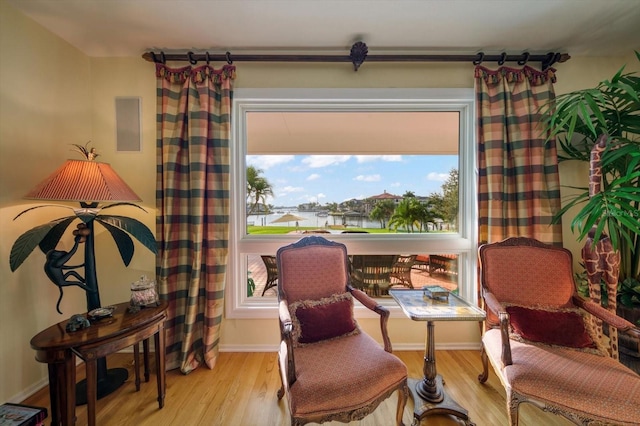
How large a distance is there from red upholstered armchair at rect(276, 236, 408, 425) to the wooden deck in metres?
0.70

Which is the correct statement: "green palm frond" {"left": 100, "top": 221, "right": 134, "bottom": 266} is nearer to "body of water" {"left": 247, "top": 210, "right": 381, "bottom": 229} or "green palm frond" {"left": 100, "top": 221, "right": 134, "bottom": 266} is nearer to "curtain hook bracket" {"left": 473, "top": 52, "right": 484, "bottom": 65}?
"body of water" {"left": 247, "top": 210, "right": 381, "bottom": 229}

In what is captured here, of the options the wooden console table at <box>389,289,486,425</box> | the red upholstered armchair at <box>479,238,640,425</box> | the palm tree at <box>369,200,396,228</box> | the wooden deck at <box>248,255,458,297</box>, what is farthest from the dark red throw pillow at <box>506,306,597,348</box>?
the palm tree at <box>369,200,396,228</box>

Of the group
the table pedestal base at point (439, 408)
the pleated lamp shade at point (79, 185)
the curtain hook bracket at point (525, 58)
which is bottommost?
the table pedestal base at point (439, 408)

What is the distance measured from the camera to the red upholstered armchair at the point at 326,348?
3.99ft

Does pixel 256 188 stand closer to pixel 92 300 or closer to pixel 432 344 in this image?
pixel 92 300

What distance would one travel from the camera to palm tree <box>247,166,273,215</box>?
2.45 metres

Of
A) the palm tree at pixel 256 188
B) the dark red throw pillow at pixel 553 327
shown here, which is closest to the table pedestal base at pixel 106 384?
the palm tree at pixel 256 188

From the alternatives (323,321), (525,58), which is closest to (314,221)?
(323,321)

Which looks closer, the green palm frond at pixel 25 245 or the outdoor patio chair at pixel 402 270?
the green palm frond at pixel 25 245

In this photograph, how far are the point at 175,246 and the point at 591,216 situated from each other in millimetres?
2924

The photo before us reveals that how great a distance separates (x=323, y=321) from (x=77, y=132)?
250 cm

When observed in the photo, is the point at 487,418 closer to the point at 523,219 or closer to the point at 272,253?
the point at 523,219

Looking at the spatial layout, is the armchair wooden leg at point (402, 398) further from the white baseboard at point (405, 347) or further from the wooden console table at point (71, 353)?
the wooden console table at point (71, 353)

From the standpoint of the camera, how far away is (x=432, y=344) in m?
1.65
